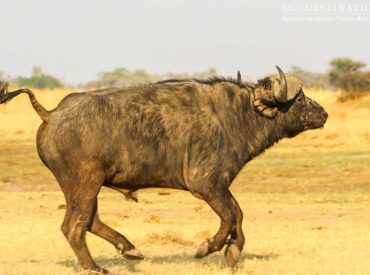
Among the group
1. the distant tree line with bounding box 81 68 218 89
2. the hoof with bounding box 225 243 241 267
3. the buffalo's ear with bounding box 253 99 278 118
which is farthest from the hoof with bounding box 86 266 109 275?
the distant tree line with bounding box 81 68 218 89

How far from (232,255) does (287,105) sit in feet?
5.80

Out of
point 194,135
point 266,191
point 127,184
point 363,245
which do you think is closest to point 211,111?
point 194,135

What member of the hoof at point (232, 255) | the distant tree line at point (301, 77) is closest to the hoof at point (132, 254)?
the hoof at point (232, 255)

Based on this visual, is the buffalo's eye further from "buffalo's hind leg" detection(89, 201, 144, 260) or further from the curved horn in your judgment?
"buffalo's hind leg" detection(89, 201, 144, 260)

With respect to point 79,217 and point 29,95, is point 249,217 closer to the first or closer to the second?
point 79,217

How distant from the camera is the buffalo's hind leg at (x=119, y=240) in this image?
425 inches

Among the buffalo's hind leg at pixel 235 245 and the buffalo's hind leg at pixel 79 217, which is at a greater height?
the buffalo's hind leg at pixel 79 217

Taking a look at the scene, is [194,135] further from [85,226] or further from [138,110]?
[85,226]

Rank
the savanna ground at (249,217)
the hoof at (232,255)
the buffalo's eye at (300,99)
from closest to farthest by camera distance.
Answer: the hoof at (232,255) < the savanna ground at (249,217) < the buffalo's eye at (300,99)

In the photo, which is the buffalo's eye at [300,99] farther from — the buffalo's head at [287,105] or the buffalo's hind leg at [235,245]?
the buffalo's hind leg at [235,245]

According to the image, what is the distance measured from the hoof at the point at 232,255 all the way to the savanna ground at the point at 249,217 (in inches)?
4.7

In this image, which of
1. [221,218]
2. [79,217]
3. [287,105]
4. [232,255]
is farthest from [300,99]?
[79,217]

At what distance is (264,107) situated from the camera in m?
11.4

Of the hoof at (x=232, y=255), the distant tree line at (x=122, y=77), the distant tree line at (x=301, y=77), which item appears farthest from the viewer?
the distant tree line at (x=122, y=77)
